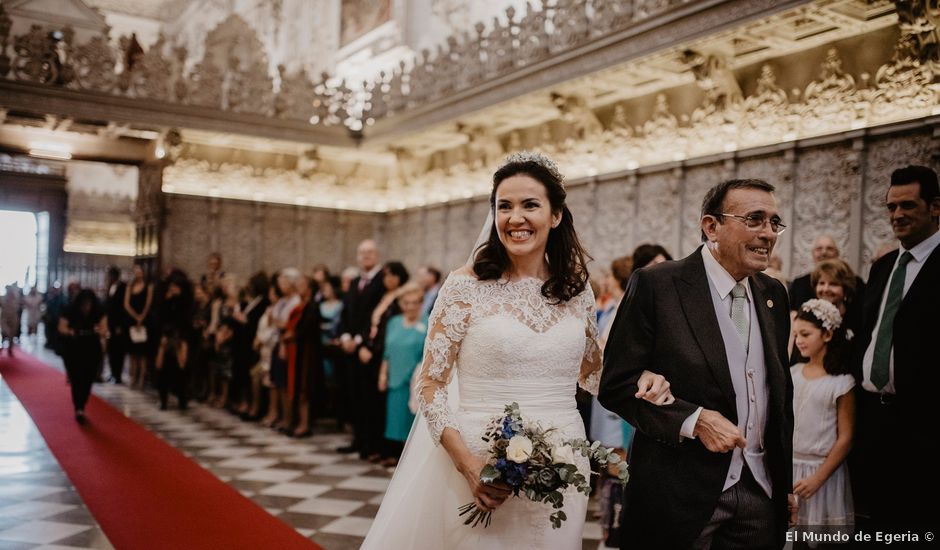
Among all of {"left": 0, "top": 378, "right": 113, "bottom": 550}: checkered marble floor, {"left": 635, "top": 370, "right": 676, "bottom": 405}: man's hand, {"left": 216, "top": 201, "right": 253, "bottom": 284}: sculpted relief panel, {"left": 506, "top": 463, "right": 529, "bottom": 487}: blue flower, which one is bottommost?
{"left": 0, "top": 378, "right": 113, "bottom": 550}: checkered marble floor

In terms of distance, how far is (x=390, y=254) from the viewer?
14195 millimetres

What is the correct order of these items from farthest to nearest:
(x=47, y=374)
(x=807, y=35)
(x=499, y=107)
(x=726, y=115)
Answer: (x=47, y=374) → (x=499, y=107) → (x=726, y=115) → (x=807, y=35)


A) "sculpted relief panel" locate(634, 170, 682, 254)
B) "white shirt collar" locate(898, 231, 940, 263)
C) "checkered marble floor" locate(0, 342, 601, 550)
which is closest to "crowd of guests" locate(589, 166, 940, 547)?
"white shirt collar" locate(898, 231, 940, 263)

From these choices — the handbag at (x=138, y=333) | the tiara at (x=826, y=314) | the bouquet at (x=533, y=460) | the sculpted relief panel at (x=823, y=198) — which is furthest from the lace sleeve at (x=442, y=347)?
the handbag at (x=138, y=333)

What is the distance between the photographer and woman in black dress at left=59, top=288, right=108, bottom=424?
8.02 metres

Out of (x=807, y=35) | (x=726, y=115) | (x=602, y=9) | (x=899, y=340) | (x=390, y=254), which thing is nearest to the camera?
(x=899, y=340)

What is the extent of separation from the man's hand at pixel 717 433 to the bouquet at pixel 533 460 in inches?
9.9

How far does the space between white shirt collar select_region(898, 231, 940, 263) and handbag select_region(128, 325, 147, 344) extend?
1019cm

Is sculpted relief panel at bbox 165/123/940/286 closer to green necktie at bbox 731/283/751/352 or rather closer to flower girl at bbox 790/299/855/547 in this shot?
flower girl at bbox 790/299/855/547

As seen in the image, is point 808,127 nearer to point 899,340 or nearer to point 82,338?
point 899,340

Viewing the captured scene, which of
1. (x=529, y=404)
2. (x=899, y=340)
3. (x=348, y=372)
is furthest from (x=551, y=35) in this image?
(x=529, y=404)

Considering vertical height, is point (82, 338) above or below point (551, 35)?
below

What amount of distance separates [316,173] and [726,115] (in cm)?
799

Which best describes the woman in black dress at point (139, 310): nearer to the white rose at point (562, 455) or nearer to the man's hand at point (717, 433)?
the white rose at point (562, 455)
